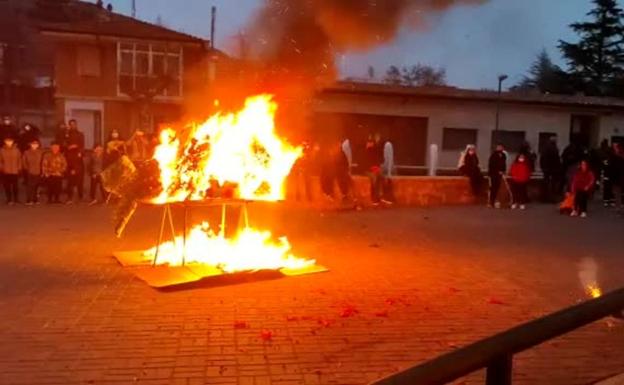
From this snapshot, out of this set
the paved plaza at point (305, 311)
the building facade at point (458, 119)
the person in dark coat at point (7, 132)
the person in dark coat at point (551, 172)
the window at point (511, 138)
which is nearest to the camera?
the paved plaza at point (305, 311)

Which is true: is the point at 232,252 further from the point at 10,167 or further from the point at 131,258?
the point at 10,167

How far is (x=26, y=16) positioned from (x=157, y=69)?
17426mm

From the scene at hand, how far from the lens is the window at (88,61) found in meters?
33.6

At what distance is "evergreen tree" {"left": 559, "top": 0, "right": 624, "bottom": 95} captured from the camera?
41.1m

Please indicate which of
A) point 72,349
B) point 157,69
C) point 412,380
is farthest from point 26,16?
point 412,380

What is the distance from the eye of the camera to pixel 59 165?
1532 cm

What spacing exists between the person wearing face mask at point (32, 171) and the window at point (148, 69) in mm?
18079

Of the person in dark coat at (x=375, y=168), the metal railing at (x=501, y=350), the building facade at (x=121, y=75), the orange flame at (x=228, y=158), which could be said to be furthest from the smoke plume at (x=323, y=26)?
the building facade at (x=121, y=75)

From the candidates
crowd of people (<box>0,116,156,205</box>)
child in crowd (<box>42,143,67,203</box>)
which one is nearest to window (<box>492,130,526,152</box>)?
crowd of people (<box>0,116,156,205</box>)

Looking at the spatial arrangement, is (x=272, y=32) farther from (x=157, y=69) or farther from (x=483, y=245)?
(x=157, y=69)

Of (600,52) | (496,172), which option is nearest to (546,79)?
(600,52)

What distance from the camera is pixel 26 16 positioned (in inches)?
1832

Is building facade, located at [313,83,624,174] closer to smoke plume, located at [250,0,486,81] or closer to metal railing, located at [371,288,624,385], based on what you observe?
smoke plume, located at [250,0,486,81]

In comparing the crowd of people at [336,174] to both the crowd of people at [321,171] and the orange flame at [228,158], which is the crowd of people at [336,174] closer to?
the crowd of people at [321,171]
